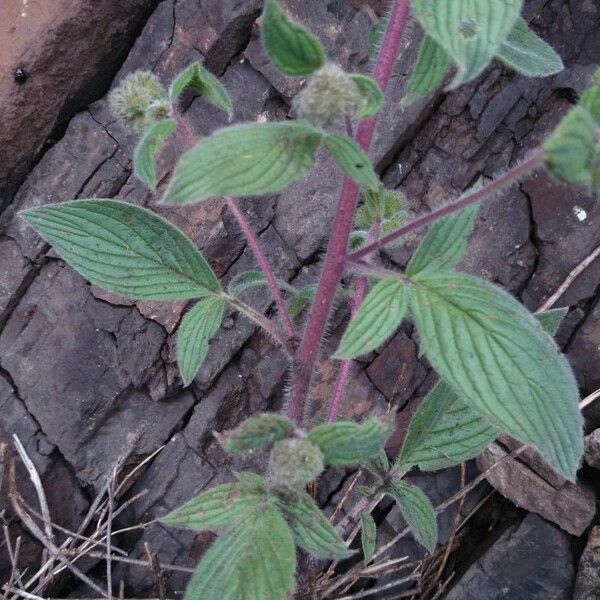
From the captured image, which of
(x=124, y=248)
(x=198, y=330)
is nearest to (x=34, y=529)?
(x=198, y=330)

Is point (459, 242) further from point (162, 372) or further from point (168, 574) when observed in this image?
point (168, 574)

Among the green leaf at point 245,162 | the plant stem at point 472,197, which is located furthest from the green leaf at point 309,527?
the green leaf at point 245,162

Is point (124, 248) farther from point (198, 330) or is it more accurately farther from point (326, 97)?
point (326, 97)

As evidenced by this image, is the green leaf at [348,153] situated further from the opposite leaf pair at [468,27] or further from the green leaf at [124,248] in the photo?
the green leaf at [124,248]

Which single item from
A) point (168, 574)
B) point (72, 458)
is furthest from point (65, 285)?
point (168, 574)

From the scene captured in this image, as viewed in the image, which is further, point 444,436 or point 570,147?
point 444,436
